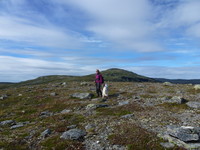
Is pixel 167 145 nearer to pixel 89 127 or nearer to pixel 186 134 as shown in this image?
pixel 186 134

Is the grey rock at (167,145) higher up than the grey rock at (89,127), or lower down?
higher up

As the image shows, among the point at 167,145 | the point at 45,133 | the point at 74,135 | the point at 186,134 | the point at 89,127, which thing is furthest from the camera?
the point at 89,127

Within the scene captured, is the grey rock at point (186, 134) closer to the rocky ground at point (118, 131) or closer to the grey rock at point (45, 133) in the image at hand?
the rocky ground at point (118, 131)

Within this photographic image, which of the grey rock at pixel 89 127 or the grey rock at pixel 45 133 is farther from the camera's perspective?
the grey rock at pixel 89 127

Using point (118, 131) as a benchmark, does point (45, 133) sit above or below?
below

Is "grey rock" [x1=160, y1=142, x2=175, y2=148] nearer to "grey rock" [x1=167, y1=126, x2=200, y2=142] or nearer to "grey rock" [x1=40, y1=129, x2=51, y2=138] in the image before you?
"grey rock" [x1=167, y1=126, x2=200, y2=142]

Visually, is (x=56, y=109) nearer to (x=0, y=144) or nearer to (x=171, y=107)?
(x=0, y=144)

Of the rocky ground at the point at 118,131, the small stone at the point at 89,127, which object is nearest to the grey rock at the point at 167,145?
the rocky ground at the point at 118,131

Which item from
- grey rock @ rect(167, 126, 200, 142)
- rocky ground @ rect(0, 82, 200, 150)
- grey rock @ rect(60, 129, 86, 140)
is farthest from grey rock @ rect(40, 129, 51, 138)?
grey rock @ rect(167, 126, 200, 142)

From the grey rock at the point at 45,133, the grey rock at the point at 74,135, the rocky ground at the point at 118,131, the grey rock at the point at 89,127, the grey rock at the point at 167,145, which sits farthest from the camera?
the grey rock at the point at 89,127

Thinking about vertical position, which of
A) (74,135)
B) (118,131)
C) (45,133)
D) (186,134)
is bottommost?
(45,133)

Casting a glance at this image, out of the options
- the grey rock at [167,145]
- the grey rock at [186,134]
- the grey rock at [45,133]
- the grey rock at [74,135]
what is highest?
the grey rock at [186,134]

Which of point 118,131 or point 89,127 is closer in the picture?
point 118,131

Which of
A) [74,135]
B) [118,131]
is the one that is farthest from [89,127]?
[118,131]
